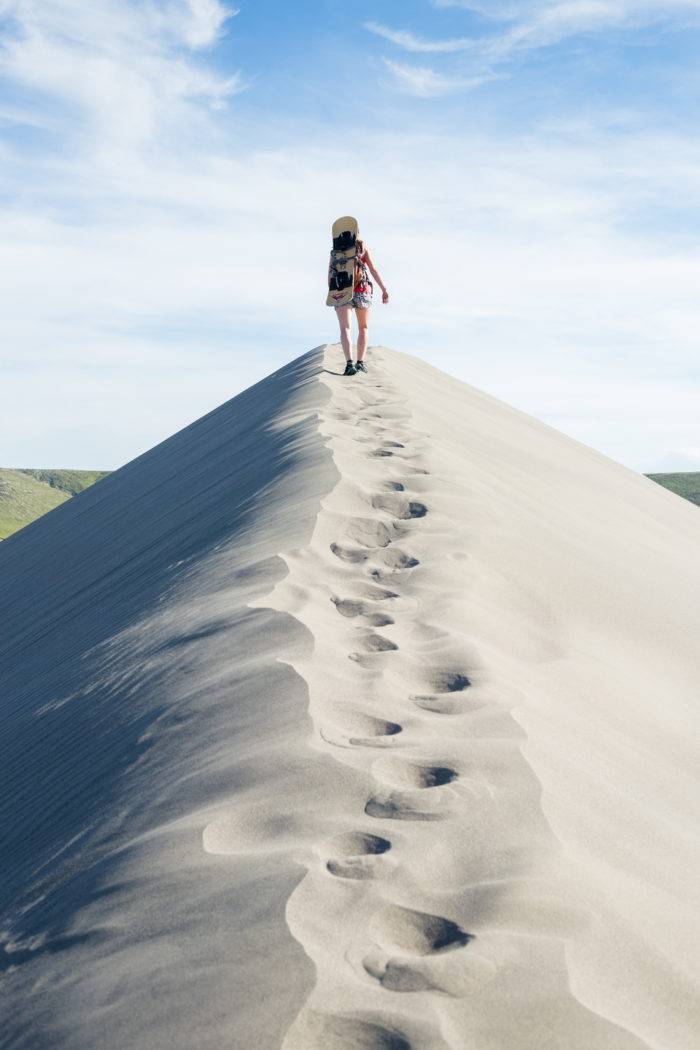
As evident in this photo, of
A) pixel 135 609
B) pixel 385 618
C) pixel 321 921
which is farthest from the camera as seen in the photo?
pixel 135 609

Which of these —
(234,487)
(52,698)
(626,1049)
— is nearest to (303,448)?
(234,487)

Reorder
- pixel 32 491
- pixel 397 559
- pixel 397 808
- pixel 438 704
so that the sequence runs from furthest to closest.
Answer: pixel 32 491 < pixel 397 559 < pixel 438 704 < pixel 397 808

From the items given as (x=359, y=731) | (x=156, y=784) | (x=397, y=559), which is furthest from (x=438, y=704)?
(x=397, y=559)

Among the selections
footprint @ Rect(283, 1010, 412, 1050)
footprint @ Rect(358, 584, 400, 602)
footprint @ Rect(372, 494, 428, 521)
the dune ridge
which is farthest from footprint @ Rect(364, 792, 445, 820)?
footprint @ Rect(372, 494, 428, 521)

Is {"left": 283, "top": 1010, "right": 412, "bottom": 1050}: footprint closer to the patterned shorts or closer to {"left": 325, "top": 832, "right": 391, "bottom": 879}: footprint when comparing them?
{"left": 325, "top": 832, "right": 391, "bottom": 879}: footprint

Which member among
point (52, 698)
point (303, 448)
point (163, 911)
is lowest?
point (52, 698)

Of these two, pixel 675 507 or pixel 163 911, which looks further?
pixel 675 507

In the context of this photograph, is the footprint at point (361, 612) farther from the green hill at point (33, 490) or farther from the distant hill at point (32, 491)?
the distant hill at point (32, 491)

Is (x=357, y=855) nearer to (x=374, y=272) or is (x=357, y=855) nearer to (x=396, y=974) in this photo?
(x=396, y=974)

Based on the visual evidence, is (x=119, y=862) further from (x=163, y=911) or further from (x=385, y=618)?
(x=385, y=618)

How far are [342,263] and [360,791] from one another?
261 inches

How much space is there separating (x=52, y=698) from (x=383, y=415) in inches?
157

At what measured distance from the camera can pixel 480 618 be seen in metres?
3.23

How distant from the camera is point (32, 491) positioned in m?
43.5
